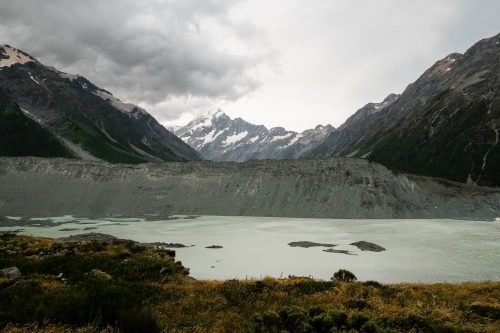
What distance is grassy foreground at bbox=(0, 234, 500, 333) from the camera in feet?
48.8

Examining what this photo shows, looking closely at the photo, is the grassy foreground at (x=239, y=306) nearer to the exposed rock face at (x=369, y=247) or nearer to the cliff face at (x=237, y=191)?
the exposed rock face at (x=369, y=247)

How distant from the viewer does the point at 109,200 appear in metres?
127

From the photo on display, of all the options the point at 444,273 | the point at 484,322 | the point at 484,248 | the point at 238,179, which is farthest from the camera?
the point at 238,179

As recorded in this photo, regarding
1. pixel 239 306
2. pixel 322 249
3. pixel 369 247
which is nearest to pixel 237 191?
pixel 322 249

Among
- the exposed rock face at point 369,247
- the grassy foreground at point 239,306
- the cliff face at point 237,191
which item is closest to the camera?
the grassy foreground at point 239,306

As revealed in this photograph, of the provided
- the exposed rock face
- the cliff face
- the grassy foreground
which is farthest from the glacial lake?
the cliff face

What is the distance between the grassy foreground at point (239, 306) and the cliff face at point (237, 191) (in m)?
92.0

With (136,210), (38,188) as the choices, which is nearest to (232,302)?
(136,210)

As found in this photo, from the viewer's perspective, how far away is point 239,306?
2066 centimetres

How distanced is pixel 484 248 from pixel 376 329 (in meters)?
54.0

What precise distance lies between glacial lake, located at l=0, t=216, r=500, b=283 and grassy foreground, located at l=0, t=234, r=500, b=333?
12.7 metres

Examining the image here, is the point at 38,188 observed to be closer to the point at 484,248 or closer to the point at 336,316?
the point at 484,248

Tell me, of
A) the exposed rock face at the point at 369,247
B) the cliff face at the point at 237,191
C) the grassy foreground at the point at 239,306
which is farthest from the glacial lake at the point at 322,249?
the cliff face at the point at 237,191

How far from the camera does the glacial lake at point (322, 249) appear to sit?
4309 cm
